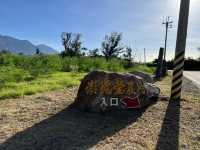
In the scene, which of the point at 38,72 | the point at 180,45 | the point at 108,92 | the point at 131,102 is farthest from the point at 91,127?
the point at 38,72

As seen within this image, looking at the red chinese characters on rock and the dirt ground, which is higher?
the red chinese characters on rock

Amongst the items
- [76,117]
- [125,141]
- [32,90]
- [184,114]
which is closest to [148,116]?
[184,114]

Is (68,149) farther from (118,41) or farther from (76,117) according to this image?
(118,41)

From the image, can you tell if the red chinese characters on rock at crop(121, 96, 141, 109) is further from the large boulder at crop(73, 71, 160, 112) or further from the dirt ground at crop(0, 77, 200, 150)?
the dirt ground at crop(0, 77, 200, 150)

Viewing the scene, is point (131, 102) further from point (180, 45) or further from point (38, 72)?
point (38, 72)

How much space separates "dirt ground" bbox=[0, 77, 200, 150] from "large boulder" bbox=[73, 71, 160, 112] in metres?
0.29

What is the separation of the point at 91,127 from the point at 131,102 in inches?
80.1

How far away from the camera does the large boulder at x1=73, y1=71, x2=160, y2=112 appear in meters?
7.62

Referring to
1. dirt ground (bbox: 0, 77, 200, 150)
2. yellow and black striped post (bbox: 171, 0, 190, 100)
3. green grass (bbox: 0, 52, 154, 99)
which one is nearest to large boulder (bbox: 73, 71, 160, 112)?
dirt ground (bbox: 0, 77, 200, 150)

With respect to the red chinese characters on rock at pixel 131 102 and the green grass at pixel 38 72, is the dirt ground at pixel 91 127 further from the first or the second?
the green grass at pixel 38 72

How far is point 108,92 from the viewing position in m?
7.68

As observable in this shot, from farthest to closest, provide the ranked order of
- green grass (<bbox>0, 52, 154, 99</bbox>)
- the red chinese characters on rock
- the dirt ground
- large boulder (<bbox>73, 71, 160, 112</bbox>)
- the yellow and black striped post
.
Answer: green grass (<bbox>0, 52, 154, 99</bbox>) < the yellow and black striped post < the red chinese characters on rock < large boulder (<bbox>73, 71, 160, 112</bbox>) < the dirt ground

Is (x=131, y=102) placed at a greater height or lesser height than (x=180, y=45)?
lesser

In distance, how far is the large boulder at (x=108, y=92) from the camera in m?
7.62
